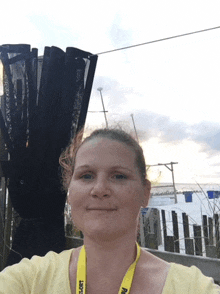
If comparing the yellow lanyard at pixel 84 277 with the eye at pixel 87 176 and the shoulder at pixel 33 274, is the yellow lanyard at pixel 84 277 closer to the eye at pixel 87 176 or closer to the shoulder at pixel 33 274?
the shoulder at pixel 33 274

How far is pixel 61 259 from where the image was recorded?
1.81ft

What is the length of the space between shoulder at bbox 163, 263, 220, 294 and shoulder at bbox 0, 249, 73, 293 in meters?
0.20

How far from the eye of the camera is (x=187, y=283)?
0.49 meters

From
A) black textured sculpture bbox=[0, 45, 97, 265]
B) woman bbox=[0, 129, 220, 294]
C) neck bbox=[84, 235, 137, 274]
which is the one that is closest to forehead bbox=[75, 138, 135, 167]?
woman bbox=[0, 129, 220, 294]

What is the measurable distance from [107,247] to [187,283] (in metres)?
0.16

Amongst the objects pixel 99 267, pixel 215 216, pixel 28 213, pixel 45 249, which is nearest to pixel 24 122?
pixel 28 213

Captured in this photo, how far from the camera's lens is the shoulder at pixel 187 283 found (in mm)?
481

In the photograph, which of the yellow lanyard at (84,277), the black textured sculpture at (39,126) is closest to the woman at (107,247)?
the yellow lanyard at (84,277)

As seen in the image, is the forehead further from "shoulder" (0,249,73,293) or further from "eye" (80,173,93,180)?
"shoulder" (0,249,73,293)

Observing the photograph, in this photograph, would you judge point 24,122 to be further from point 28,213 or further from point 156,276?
point 156,276

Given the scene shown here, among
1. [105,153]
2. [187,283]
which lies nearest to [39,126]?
[105,153]

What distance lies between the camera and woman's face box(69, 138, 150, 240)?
462 millimetres

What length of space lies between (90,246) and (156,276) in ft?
0.47

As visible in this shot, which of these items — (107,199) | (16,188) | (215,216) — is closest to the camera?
(107,199)
